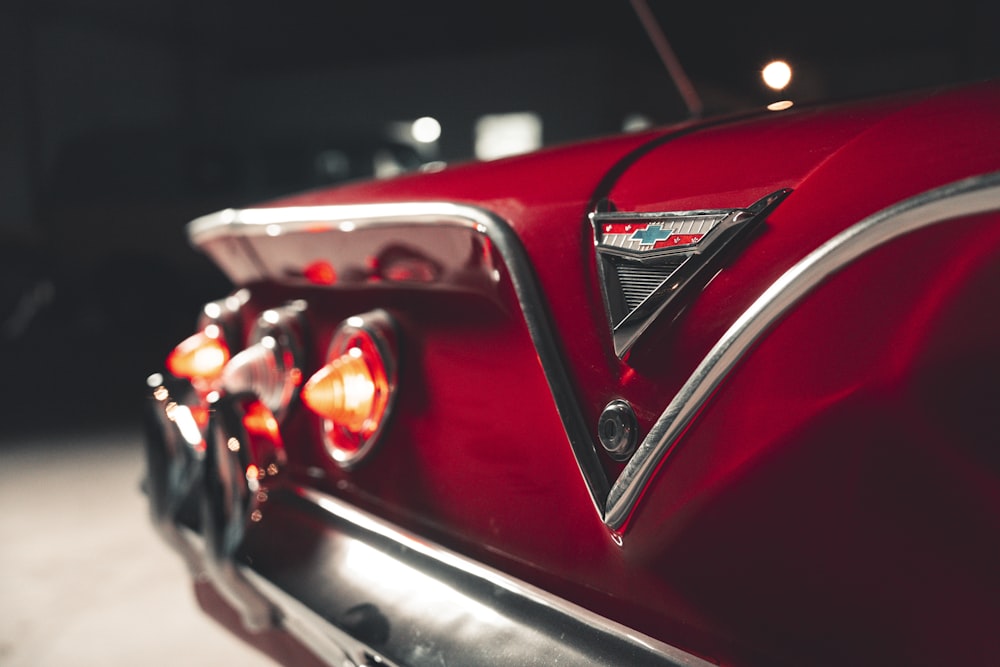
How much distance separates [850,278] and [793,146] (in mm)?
188

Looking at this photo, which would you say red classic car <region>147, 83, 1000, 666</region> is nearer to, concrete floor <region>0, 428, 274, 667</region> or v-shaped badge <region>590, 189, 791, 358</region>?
v-shaped badge <region>590, 189, 791, 358</region>

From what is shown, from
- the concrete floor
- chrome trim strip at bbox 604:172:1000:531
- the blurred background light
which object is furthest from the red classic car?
the blurred background light

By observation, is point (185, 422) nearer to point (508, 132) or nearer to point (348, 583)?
point (348, 583)

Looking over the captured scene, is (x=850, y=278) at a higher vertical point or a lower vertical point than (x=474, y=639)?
higher

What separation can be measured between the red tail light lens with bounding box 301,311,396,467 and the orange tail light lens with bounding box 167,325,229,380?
1.38 ft

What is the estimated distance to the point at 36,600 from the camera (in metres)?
2.16

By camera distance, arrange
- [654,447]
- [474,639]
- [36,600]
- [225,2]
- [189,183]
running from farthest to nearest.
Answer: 1. [225,2]
2. [189,183]
3. [36,600]
4. [474,639]
5. [654,447]

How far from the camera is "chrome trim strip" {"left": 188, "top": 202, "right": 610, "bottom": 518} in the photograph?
87 cm

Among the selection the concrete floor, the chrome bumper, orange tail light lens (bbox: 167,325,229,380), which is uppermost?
orange tail light lens (bbox: 167,325,229,380)

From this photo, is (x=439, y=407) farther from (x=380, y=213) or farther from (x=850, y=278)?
(x=850, y=278)

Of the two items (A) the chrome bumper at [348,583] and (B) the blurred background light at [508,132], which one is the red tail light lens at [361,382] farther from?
(B) the blurred background light at [508,132]

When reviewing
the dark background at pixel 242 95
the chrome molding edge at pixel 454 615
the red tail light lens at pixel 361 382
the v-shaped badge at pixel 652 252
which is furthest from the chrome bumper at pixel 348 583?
the dark background at pixel 242 95

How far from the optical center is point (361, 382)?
1.13m

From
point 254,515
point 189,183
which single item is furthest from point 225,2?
point 254,515
